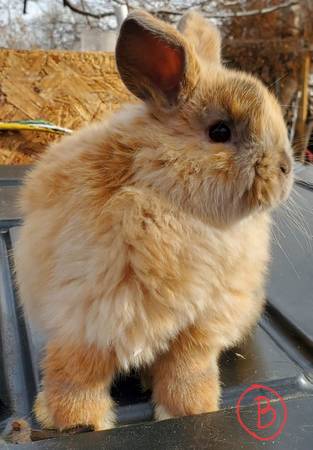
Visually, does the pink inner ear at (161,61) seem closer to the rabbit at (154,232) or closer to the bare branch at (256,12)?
the rabbit at (154,232)

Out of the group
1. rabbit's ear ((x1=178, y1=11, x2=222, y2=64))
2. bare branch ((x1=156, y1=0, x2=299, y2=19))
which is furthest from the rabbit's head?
bare branch ((x1=156, y1=0, x2=299, y2=19))

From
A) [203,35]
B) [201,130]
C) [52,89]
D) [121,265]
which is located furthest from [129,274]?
[52,89]

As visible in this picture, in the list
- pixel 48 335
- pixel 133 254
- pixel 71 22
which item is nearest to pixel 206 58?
pixel 133 254

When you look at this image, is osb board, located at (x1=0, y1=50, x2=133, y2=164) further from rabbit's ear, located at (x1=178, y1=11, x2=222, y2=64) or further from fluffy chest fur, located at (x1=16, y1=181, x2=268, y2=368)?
fluffy chest fur, located at (x1=16, y1=181, x2=268, y2=368)

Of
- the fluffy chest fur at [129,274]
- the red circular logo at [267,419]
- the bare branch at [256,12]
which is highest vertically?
the bare branch at [256,12]

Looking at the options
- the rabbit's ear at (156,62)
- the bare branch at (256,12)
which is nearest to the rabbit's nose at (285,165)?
the rabbit's ear at (156,62)

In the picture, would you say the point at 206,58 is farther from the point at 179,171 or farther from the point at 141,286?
the point at 141,286
